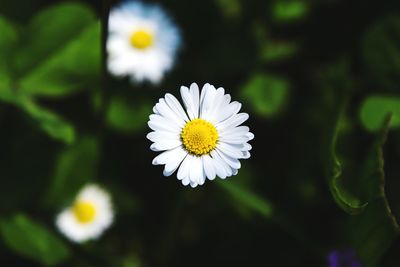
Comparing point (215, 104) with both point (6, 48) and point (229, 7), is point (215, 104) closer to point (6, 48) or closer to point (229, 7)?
point (6, 48)

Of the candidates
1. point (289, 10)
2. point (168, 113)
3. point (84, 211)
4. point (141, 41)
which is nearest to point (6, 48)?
point (141, 41)

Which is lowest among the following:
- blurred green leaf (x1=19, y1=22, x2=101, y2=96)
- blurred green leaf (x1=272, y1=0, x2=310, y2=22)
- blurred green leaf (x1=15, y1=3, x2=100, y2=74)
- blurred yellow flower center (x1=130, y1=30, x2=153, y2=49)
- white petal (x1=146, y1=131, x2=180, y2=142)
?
white petal (x1=146, y1=131, x2=180, y2=142)

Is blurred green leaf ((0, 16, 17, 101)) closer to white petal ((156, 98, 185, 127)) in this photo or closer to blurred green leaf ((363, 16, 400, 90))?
white petal ((156, 98, 185, 127))

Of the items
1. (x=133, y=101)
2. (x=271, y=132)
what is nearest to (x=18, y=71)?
(x=133, y=101)

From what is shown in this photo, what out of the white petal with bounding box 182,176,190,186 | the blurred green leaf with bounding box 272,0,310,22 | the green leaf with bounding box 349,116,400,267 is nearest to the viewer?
the white petal with bounding box 182,176,190,186

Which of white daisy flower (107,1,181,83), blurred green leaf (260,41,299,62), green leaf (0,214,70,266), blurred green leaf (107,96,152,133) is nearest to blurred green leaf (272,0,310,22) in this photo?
blurred green leaf (260,41,299,62)

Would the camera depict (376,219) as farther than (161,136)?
Yes
